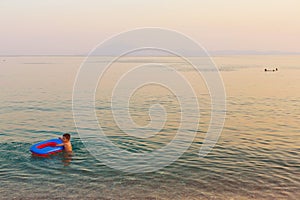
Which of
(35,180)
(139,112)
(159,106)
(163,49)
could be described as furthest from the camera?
(159,106)

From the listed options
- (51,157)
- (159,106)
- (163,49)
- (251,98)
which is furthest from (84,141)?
(251,98)

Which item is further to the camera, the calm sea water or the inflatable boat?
the inflatable boat

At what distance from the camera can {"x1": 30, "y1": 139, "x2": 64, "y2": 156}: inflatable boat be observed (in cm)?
2114

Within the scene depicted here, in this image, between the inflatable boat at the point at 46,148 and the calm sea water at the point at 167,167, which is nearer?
the calm sea water at the point at 167,167

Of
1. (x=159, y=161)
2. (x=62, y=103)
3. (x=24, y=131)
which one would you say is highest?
(x=62, y=103)

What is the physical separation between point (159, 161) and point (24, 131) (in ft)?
42.3

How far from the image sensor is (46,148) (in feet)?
70.6

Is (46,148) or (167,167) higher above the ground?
(46,148)

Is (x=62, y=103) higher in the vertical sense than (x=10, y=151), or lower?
higher

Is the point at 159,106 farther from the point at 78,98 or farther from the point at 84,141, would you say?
the point at 84,141

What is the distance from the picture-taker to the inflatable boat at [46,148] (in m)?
21.1

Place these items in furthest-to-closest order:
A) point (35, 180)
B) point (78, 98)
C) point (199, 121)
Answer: point (78, 98)
point (199, 121)
point (35, 180)

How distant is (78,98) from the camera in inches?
1822

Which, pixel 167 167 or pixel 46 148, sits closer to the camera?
pixel 167 167
